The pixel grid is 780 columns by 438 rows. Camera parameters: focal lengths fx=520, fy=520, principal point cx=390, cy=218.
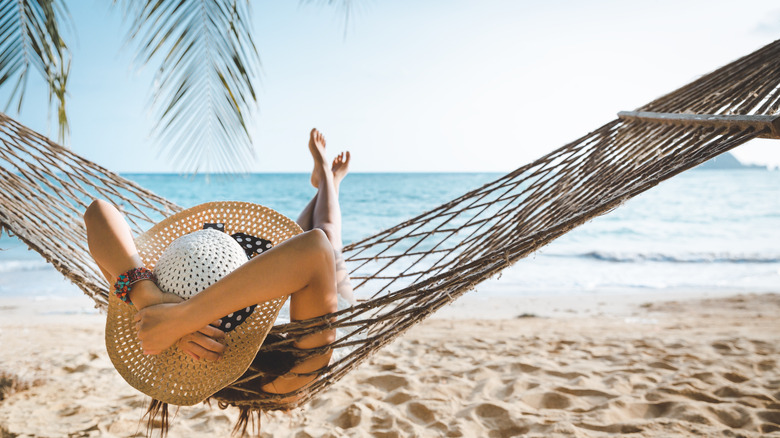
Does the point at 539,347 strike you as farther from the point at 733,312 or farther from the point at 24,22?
the point at 24,22

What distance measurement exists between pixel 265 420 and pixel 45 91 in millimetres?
1196

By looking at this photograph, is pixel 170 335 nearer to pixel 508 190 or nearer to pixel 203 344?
pixel 203 344

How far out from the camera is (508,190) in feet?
5.13

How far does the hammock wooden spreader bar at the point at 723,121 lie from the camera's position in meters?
1.01

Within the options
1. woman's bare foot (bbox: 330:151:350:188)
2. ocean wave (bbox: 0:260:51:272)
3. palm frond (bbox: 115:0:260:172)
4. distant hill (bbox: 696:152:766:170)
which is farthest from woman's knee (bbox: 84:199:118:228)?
distant hill (bbox: 696:152:766:170)

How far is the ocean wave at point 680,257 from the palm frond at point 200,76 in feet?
20.3

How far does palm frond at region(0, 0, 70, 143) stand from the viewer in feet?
4.66

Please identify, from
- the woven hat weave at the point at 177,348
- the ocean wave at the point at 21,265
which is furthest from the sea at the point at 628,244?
the woven hat weave at the point at 177,348

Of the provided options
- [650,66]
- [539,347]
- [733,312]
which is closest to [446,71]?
[650,66]

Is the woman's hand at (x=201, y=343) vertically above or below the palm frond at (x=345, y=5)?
below

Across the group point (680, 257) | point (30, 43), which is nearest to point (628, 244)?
point (680, 257)

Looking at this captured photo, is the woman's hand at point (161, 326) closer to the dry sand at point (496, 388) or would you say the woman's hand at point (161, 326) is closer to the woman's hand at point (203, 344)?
the woman's hand at point (203, 344)

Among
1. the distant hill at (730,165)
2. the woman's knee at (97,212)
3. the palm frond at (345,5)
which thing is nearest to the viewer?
the woman's knee at (97,212)

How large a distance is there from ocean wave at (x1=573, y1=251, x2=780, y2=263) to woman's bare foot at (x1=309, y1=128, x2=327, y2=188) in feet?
17.7
